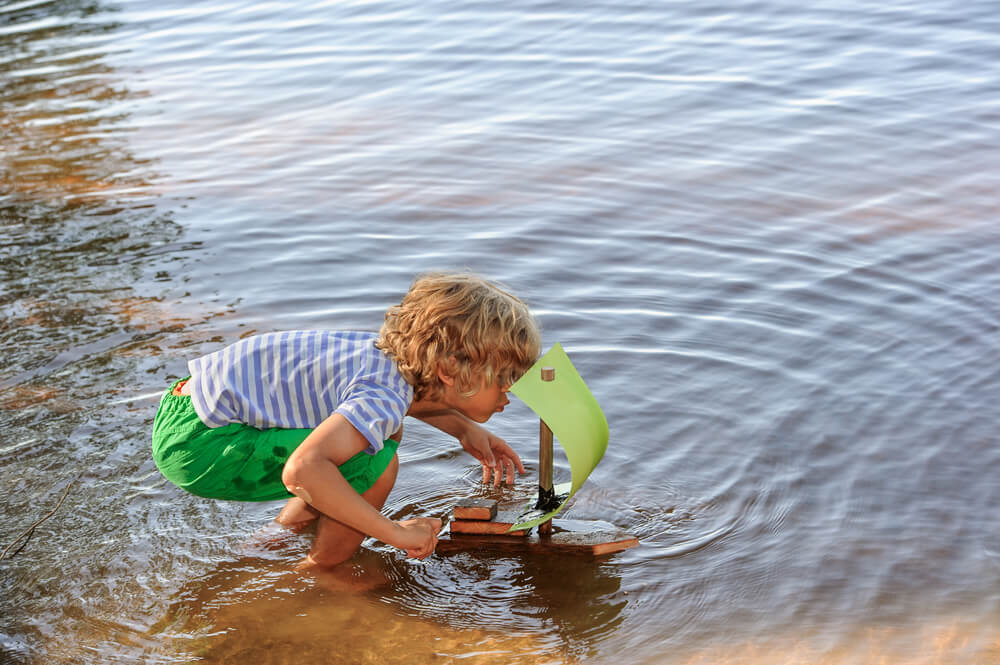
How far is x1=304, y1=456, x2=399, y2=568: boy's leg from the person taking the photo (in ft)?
10.7

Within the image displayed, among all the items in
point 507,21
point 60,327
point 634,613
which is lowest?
point 634,613

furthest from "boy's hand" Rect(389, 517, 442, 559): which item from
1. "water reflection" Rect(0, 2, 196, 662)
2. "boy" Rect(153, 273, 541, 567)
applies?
"water reflection" Rect(0, 2, 196, 662)

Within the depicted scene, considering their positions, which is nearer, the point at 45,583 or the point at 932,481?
the point at 45,583

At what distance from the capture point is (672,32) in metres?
9.92

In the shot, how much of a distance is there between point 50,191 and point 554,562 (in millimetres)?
4908

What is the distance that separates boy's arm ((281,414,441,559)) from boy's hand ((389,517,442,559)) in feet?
0.17

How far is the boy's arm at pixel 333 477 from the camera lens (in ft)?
9.39

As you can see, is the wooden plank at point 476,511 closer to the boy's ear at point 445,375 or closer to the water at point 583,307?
the water at point 583,307

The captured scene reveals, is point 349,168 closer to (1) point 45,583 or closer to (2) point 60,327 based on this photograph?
(2) point 60,327

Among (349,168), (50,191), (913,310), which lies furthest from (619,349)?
(50,191)

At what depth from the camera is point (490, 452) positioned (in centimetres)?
349

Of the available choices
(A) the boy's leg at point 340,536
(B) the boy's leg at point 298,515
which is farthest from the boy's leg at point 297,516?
(A) the boy's leg at point 340,536

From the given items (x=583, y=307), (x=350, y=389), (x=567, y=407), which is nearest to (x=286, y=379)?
(x=350, y=389)

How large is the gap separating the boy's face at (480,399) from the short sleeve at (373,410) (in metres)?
0.18
